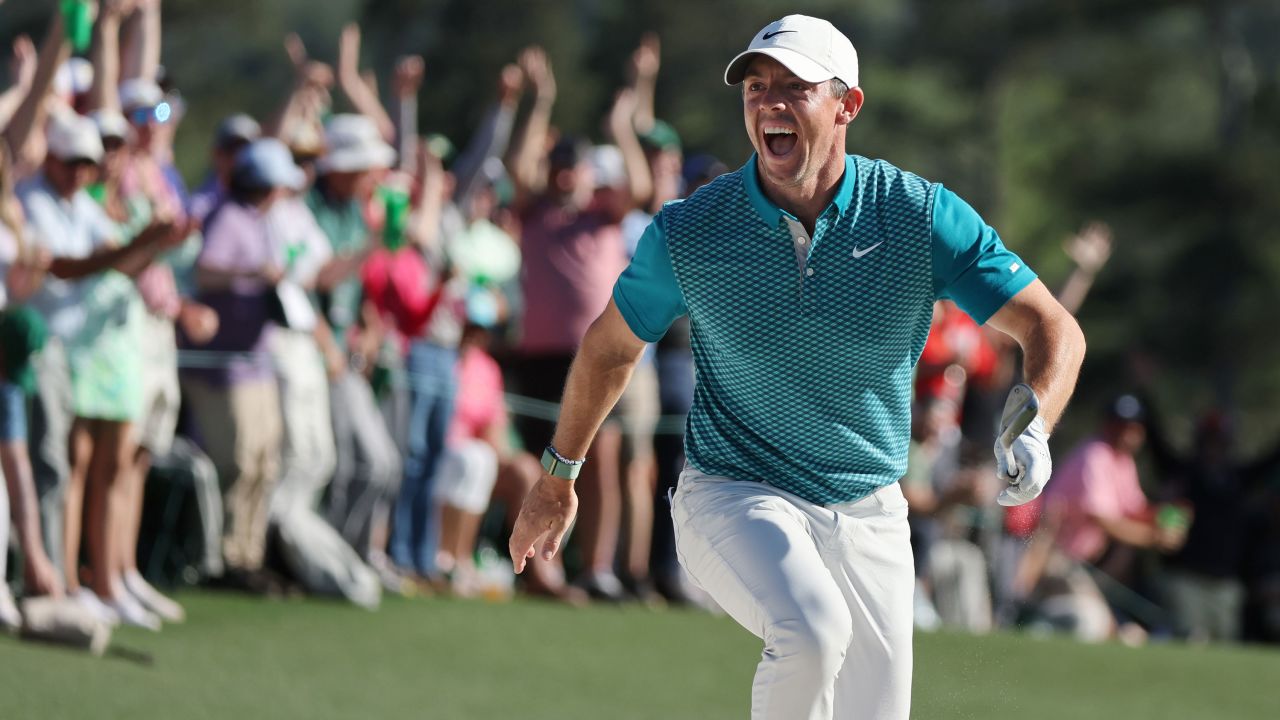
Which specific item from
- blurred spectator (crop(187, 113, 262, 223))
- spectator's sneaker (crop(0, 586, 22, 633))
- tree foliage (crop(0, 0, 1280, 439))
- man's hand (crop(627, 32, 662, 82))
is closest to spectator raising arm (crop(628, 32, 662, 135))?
man's hand (crop(627, 32, 662, 82))

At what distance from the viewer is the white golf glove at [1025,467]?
191 inches

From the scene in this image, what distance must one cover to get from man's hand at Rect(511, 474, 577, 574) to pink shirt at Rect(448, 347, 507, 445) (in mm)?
5439

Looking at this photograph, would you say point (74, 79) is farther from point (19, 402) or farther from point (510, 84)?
point (510, 84)

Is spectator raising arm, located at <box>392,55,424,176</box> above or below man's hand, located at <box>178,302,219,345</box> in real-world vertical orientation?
above

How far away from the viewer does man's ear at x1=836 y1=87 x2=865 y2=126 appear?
5.59m

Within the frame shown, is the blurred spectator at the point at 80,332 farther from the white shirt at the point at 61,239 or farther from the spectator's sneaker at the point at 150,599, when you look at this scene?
the spectator's sneaker at the point at 150,599

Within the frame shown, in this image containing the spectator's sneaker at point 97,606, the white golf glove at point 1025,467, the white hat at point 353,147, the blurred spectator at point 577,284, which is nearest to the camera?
the white golf glove at point 1025,467

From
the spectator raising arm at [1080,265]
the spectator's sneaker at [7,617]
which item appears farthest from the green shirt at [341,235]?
the spectator raising arm at [1080,265]

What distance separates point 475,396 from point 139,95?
2532mm

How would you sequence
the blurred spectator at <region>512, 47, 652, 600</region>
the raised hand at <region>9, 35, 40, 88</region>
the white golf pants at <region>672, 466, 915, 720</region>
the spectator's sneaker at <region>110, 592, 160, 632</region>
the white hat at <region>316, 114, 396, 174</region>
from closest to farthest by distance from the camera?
the white golf pants at <region>672, 466, 915, 720</region> < the spectator's sneaker at <region>110, 592, 160, 632</region> < the raised hand at <region>9, 35, 40, 88</region> < the white hat at <region>316, 114, 396, 174</region> < the blurred spectator at <region>512, 47, 652, 600</region>

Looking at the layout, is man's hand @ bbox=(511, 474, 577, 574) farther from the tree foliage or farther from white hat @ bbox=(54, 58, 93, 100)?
the tree foliage

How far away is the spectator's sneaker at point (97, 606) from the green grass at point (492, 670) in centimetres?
16

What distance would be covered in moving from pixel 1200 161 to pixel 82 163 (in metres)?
33.7

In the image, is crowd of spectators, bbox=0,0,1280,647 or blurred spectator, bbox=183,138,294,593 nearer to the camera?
crowd of spectators, bbox=0,0,1280,647
